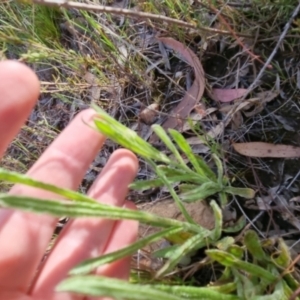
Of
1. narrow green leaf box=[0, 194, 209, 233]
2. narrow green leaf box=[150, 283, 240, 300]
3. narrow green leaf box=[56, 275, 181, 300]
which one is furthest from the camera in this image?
narrow green leaf box=[150, 283, 240, 300]

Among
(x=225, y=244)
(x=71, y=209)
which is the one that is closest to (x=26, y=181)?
(x=71, y=209)

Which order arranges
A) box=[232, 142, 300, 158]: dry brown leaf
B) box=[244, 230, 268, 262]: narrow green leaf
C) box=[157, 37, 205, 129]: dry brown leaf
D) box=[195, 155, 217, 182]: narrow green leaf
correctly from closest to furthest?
1. box=[244, 230, 268, 262]: narrow green leaf
2. box=[195, 155, 217, 182]: narrow green leaf
3. box=[232, 142, 300, 158]: dry brown leaf
4. box=[157, 37, 205, 129]: dry brown leaf

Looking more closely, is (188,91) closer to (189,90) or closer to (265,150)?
(189,90)

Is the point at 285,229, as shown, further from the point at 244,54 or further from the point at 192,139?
the point at 244,54

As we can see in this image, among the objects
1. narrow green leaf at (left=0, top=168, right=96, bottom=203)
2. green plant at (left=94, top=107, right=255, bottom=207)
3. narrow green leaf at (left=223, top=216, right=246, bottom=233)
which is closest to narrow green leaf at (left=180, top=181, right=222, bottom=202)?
green plant at (left=94, top=107, right=255, bottom=207)

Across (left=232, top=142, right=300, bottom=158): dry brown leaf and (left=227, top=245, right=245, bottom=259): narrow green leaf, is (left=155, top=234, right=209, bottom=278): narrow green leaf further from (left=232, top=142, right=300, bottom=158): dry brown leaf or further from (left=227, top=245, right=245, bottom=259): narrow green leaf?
(left=232, top=142, right=300, bottom=158): dry brown leaf

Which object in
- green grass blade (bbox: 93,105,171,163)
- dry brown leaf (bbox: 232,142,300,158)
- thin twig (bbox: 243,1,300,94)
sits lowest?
dry brown leaf (bbox: 232,142,300,158)

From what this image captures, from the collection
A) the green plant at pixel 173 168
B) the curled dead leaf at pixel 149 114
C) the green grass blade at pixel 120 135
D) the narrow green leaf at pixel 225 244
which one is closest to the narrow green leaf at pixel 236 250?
the narrow green leaf at pixel 225 244
